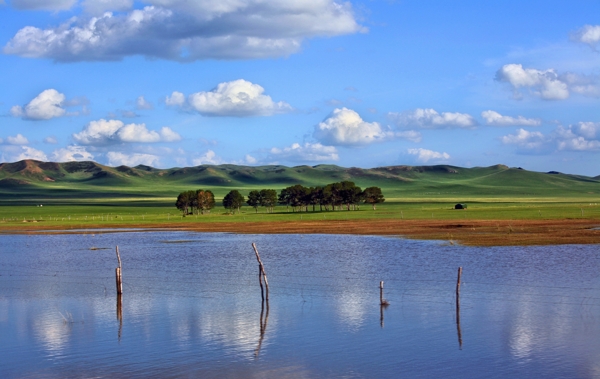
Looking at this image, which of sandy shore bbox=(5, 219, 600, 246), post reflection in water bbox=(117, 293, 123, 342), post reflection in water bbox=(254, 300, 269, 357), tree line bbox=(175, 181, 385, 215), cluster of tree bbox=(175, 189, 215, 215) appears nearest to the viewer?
post reflection in water bbox=(254, 300, 269, 357)

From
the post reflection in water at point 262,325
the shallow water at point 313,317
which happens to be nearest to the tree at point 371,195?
the shallow water at point 313,317

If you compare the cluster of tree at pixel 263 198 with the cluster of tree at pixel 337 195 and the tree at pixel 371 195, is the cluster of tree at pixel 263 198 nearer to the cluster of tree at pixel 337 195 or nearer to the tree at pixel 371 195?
the cluster of tree at pixel 337 195

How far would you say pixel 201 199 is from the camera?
547 ft

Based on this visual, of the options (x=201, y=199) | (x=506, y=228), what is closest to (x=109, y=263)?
(x=506, y=228)

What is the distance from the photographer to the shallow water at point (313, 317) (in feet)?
79.4

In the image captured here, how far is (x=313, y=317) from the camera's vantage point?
32.1 metres

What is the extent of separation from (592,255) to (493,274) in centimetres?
1225

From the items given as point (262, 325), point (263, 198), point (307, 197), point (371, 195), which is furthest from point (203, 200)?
point (262, 325)

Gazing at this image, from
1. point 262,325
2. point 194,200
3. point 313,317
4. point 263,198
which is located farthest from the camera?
point 263,198

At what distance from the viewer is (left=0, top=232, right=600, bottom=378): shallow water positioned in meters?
24.2

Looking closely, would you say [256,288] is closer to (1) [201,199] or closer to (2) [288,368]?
(2) [288,368]

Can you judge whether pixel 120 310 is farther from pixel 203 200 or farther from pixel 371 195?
pixel 203 200

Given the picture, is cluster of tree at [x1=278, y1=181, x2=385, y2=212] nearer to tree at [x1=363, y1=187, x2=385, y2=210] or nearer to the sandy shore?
tree at [x1=363, y1=187, x2=385, y2=210]

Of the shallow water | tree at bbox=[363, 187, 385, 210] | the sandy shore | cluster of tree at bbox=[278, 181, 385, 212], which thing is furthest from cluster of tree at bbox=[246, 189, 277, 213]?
the shallow water
